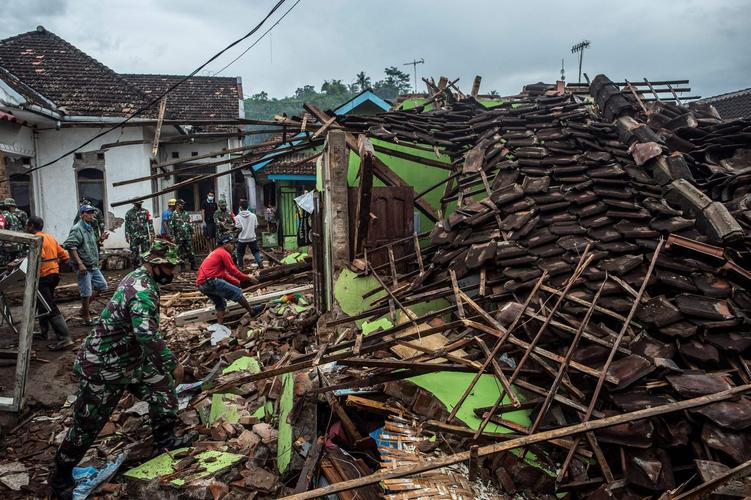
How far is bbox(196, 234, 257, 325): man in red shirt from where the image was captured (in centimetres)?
768

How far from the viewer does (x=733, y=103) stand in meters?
22.8

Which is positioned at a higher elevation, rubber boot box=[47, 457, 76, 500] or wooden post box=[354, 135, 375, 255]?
wooden post box=[354, 135, 375, 255]

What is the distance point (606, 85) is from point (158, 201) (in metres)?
15.3

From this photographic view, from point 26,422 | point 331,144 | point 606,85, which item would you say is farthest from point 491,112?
point 26,422

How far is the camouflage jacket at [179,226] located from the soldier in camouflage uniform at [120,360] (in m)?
9.23

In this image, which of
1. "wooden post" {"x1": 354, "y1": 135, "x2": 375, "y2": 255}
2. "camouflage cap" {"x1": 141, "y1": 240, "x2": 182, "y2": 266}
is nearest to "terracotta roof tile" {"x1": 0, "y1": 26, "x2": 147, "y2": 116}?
"wooden post" {"x1": 354, "y1": 135, "x2": 375, "y2": 255}

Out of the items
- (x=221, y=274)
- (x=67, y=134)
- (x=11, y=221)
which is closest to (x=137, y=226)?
(x=11, y=221)

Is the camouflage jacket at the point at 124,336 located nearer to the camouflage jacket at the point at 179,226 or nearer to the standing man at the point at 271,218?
the camouflage jacket at the point at 179,226

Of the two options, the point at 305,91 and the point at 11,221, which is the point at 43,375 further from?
the point at 305,91

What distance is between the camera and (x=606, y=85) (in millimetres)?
9281

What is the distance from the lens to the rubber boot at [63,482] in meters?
4.00

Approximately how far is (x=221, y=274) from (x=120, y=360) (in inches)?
145

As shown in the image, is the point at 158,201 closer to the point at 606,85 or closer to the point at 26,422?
the point at 26,422

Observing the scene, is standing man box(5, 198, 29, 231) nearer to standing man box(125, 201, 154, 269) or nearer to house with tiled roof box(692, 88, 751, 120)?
standing man box(125, 201, 154, 269)
